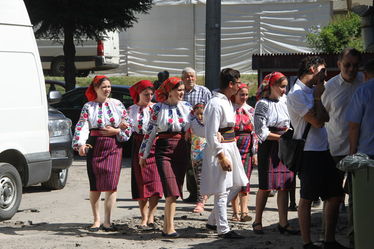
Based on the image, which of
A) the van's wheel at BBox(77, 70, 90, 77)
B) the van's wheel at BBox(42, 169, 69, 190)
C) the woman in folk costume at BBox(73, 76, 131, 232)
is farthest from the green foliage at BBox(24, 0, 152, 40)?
the woman in folk costume at BBox(73, 76, 131, 232)

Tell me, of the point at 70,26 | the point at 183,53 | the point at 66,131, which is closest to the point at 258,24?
the point at 183,53

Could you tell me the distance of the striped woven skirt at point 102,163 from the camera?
33.1ft

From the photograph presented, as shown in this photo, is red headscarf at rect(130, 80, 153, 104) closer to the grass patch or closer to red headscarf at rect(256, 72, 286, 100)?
red headscarf at rect(256, 72, 286, 100)

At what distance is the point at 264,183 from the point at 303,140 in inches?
56.8

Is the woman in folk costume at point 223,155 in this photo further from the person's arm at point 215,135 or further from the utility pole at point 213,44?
the utility pole at point 213,44

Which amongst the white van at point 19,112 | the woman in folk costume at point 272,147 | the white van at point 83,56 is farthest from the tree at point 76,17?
the woman in folk costume at point 272,147

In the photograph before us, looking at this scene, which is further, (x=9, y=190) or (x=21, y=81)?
(x=21, y=81)

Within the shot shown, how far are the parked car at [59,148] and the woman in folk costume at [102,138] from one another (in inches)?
126

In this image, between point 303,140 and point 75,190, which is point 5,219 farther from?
point 303,140

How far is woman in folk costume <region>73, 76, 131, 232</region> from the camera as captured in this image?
1002cm

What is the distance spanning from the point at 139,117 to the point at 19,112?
1.67 meters

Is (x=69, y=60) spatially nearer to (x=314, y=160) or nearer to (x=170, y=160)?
(x=170, y=160)

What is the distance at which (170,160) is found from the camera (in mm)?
9633

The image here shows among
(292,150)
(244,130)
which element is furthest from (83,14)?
(292,150)
